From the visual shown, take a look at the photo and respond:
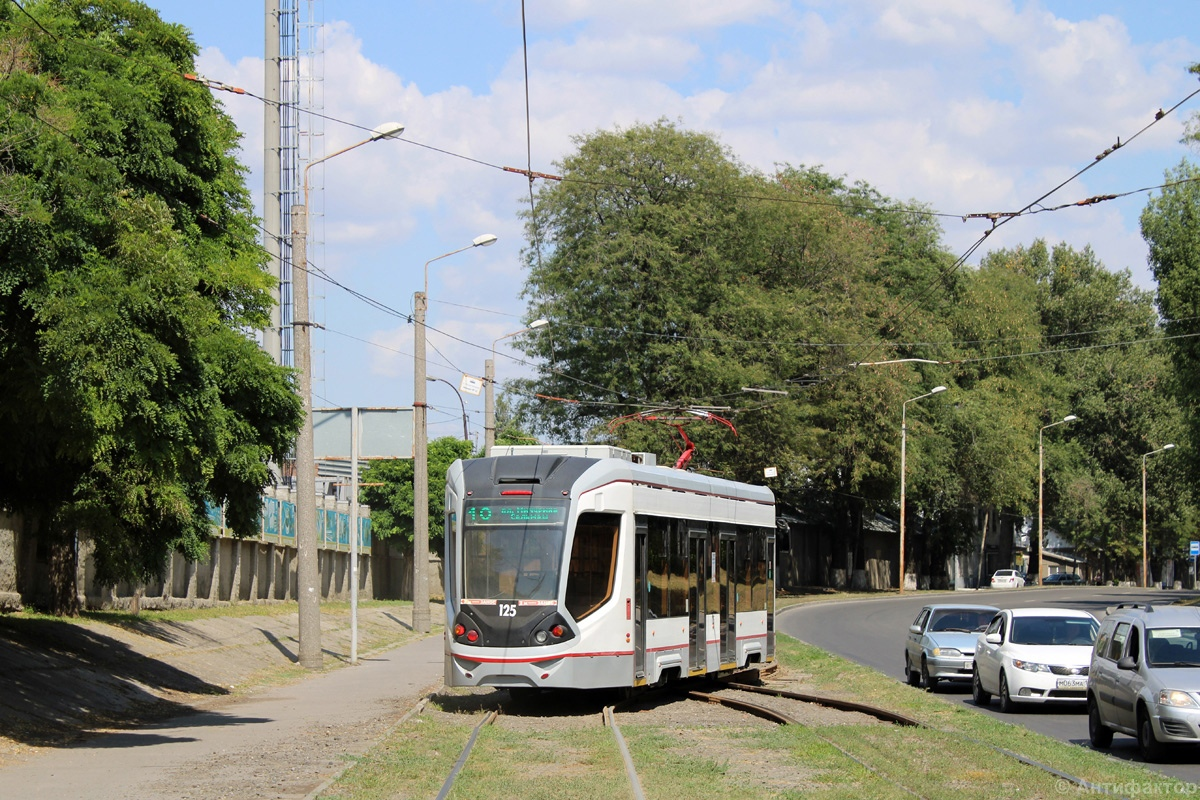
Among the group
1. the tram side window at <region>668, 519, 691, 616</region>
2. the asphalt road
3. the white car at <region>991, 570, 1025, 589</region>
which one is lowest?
the white car at <region>991, 570, 1025, 589</region>

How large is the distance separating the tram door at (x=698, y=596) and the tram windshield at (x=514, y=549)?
10.8 ft

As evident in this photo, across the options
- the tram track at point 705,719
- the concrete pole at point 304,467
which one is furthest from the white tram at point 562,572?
the concrete pole at point 304,467

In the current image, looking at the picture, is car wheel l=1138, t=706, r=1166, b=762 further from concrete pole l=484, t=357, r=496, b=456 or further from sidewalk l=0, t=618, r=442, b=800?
concrete pole l=484, t=357, r=496, b=456

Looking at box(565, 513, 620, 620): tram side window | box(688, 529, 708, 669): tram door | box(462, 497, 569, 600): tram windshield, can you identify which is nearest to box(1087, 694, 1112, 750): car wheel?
box(565, 513, 620, 620): tram side window

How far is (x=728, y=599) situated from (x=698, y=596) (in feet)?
5.52

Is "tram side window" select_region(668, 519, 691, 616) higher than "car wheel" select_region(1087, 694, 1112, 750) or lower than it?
higher

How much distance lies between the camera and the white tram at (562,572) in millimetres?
17656

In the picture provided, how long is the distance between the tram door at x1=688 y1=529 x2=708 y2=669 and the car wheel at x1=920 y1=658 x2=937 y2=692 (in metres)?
4.64

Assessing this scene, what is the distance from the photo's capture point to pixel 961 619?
973 inches

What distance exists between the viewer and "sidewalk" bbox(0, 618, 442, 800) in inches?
458

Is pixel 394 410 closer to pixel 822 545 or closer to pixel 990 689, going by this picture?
pixel 990 689

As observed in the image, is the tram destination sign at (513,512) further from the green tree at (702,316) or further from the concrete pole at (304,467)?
the green tree at (702,316)

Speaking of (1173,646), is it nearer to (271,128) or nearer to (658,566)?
(658,566)

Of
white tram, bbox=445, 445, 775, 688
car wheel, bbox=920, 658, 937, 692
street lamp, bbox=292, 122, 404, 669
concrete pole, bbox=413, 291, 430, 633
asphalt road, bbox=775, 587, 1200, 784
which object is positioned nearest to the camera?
asphalt road, bbox=775, 587, 1200, 784
